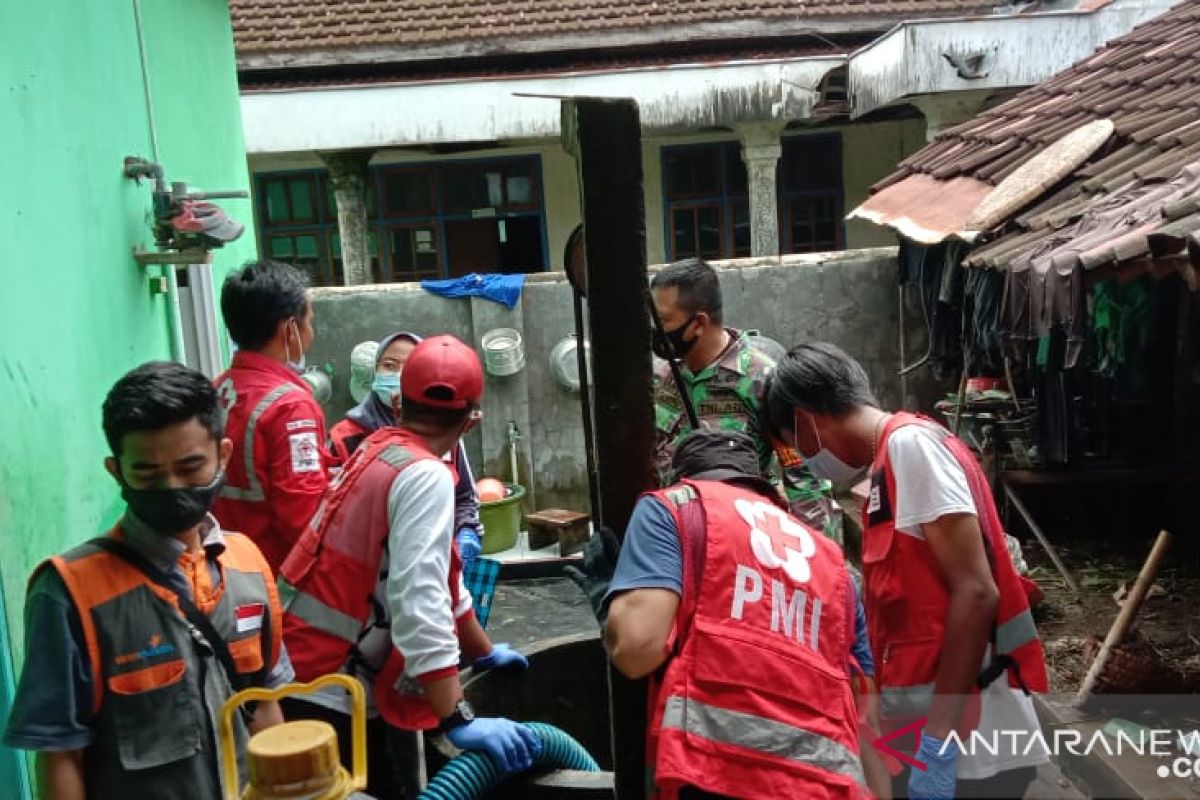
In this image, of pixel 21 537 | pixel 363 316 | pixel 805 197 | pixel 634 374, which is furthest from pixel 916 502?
pixel 805 197

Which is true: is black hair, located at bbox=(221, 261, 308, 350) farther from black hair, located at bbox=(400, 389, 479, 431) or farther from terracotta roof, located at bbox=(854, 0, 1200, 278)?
terracotta roof, located at bbox=(854, 0, 1200, 278)

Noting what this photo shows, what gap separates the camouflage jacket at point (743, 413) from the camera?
375 centimetres

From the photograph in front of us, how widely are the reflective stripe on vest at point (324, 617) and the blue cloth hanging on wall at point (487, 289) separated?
5445 mm

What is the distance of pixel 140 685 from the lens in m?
1.92

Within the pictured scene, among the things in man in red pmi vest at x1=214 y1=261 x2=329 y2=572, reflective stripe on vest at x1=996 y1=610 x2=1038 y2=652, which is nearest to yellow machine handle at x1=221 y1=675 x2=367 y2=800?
man in red pmi vest at x1=214 y1=261 x2=329 y2=572

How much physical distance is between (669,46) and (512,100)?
2497 mm

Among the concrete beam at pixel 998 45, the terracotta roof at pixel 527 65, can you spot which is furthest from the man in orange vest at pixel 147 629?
the terracotta roof at pixel 527 65

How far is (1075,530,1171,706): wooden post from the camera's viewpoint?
4.53 metres

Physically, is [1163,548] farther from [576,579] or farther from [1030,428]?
[576,579]

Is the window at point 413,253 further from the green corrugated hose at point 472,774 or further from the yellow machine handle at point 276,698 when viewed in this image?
the yellow machine handle at point 276,698

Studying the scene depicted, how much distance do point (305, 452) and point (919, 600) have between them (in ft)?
6.28

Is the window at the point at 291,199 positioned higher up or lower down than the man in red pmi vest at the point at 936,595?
higher up

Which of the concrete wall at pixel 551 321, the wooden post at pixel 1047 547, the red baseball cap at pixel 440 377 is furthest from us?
the concrete wall at pixel 551 321

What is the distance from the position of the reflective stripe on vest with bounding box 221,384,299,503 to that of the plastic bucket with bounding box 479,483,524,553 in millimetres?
3837
